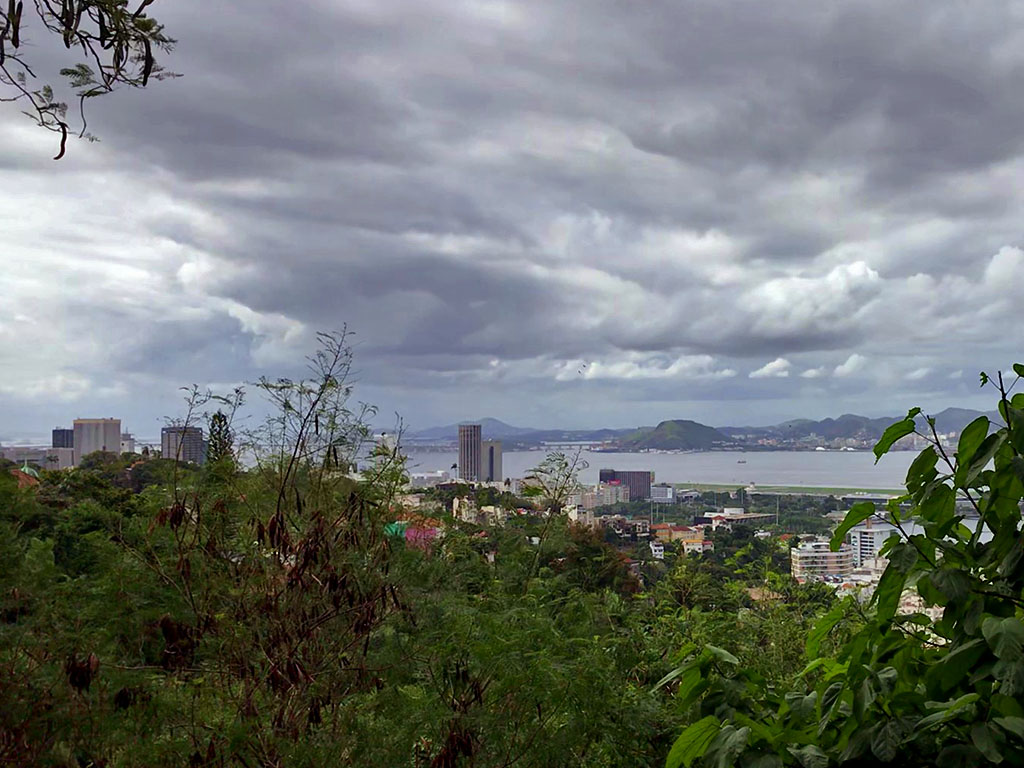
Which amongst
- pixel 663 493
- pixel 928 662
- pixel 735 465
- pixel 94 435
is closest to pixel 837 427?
pixel 663 493

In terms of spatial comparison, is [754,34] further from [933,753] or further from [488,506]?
[933,753]

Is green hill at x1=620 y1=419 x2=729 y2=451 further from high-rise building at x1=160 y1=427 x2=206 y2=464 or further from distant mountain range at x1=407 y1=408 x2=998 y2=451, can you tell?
high-rise building at x1=160 y1=427 x2=206 y2=464

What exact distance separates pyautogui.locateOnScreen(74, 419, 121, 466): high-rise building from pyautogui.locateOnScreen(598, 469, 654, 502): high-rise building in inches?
158

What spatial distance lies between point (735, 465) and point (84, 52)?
10.2m

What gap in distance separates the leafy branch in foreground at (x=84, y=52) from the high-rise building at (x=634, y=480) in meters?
5.29

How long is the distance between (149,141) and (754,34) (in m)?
3.60

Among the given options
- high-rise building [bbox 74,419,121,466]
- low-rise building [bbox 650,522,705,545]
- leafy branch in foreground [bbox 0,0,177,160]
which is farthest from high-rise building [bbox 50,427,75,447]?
leafy branch in foreground [bbox 0,0,177,160]

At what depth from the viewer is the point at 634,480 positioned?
7586 mm

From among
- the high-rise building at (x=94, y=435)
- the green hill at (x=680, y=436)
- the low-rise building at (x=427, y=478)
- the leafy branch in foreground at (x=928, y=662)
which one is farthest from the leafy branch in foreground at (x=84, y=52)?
the green hill at (x=680, y=436)

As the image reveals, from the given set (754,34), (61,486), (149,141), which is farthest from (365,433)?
(754,34)

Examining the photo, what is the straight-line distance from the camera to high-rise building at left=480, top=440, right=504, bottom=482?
432 cm

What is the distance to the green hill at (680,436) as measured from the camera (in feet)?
35.7

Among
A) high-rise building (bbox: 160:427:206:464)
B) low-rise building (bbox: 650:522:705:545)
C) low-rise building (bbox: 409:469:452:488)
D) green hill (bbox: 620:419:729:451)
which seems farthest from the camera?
green hill (bbox: 620:419:729:451)

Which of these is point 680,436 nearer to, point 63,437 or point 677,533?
point 677,533
